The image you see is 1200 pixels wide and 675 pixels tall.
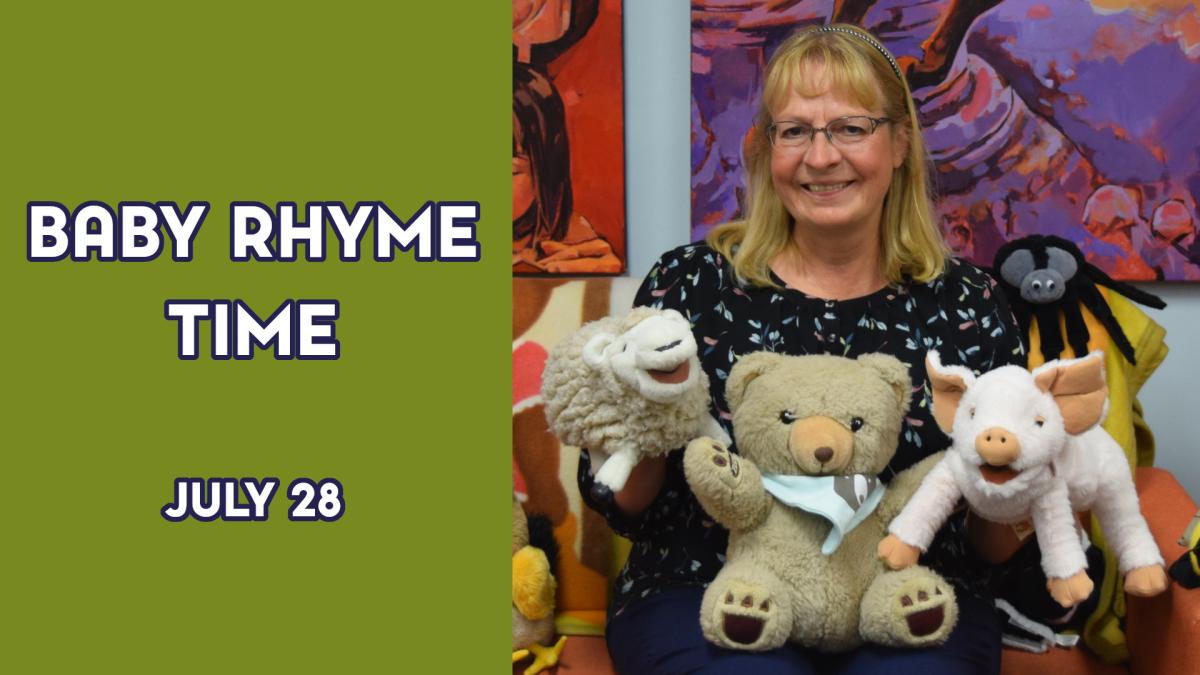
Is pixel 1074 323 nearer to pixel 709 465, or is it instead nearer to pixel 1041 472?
pixel 1041 472

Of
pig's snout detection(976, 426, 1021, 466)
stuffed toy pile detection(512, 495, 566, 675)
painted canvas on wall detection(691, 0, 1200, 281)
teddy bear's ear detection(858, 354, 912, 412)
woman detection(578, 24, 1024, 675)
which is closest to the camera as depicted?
pig's snout detection(976, 426, 1021, 466)

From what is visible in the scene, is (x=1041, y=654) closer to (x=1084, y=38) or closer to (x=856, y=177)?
(x=856, y=177)

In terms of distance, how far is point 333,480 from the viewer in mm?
1211

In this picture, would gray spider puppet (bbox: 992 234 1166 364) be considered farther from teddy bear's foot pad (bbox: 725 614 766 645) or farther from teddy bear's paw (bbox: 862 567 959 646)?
teddy bear's foot pad (bbox: 725 614 766 645)

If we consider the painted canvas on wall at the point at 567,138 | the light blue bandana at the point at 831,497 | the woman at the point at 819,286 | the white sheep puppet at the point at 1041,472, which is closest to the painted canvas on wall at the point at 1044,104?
the painted canvas on wall at the point at 567,138

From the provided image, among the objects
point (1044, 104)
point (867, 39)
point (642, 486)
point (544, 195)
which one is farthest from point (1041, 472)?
point (544, 195)

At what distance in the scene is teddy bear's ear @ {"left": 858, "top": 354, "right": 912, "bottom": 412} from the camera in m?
1.17

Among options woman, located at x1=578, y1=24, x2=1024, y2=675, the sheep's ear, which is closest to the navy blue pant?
woman, located at x1=578, y1=24, x2=1024, y2=675

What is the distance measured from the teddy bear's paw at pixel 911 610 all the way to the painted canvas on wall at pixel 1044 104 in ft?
2.47

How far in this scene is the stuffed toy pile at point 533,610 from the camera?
138 cm

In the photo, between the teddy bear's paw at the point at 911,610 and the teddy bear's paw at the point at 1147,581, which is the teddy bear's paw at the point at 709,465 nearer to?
the teddy bear's paw at the point at 911,610

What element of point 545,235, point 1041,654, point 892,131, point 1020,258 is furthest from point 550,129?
point 1041,654

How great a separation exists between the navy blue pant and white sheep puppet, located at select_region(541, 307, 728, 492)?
195 mm

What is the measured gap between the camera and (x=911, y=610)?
107 centimetres
